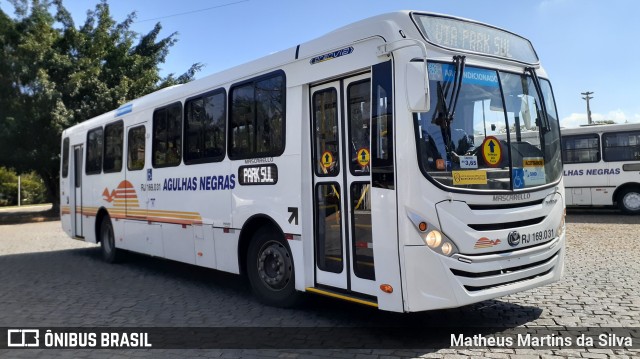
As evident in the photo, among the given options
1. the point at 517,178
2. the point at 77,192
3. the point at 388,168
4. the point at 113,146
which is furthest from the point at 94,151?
the point at 517,178

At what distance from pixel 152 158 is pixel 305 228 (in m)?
4.46

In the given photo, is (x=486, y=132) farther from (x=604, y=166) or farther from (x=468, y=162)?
(x=604, y=166)

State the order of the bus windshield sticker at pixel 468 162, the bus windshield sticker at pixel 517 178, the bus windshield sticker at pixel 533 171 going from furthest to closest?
the bus windshield sticker at pixel 533 171 → the bus windshield sticker at pixel 517 178 → the bus windshield sticker at pixel 468 162

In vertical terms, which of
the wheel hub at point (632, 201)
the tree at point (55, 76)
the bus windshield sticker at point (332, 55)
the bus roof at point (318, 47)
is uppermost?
the tree at point (55, 76)

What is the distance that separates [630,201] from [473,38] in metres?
14.5

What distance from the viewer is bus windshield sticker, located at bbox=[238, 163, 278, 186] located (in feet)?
21.3

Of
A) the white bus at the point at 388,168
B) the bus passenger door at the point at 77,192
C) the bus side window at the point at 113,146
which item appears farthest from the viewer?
the bus passenger door at the point at 77,192

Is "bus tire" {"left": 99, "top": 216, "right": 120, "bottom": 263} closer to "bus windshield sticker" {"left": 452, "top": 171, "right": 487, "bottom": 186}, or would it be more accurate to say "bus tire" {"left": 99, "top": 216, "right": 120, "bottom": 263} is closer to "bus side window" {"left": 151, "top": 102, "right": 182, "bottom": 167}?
"bus side window" {"left": 151, "top": 102, "right": 182, "bottom": 167}

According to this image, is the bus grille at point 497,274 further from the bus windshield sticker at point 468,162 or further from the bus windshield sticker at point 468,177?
the bus windshield sticker at point 468,162

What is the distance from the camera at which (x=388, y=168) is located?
4988mm

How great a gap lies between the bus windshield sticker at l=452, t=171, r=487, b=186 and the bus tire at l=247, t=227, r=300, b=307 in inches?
92.3

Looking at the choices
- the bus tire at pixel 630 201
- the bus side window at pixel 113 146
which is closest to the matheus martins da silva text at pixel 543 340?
the bus side window at pixel 113 146

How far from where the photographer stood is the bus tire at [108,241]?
11.1m

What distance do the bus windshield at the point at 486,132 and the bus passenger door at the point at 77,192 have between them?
10.3 metres
